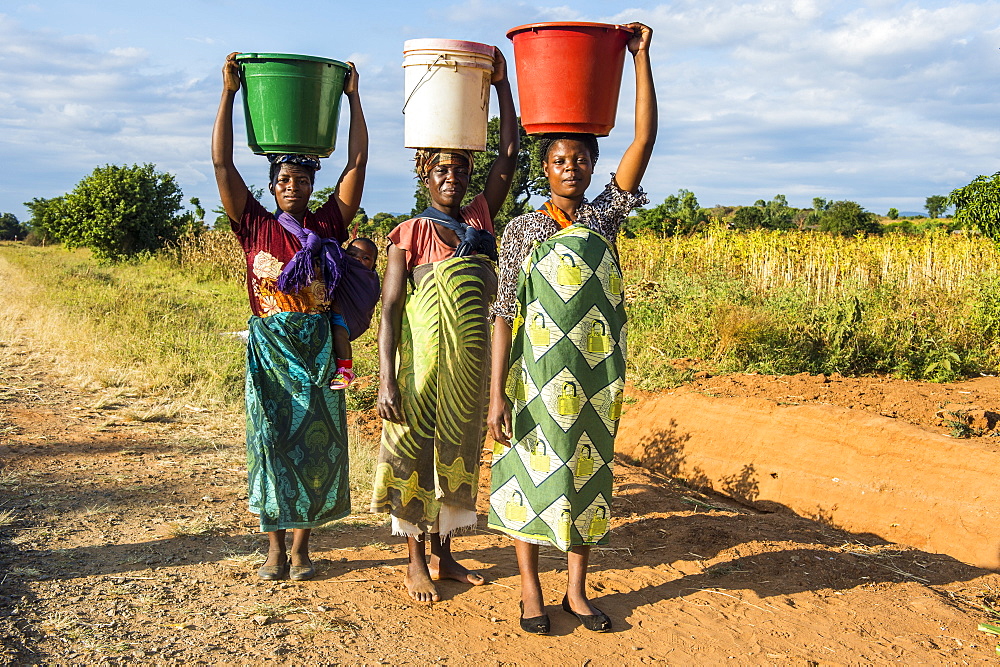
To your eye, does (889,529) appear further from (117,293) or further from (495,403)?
(117,293)

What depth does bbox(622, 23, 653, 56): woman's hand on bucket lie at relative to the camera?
8.84ft

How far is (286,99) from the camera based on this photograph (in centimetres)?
292

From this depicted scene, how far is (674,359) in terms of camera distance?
777cm

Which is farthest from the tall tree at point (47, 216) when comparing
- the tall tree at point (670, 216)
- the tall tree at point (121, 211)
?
the tall tree at point (670, 216)

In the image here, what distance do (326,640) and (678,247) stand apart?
11.1m

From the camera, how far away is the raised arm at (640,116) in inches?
106

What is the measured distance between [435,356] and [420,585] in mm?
882

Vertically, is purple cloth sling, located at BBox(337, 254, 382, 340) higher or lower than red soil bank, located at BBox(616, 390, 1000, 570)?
higher

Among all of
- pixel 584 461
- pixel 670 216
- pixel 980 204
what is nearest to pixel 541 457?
pixel 584 461

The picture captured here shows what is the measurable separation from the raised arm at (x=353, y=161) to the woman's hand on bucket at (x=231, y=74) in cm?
41

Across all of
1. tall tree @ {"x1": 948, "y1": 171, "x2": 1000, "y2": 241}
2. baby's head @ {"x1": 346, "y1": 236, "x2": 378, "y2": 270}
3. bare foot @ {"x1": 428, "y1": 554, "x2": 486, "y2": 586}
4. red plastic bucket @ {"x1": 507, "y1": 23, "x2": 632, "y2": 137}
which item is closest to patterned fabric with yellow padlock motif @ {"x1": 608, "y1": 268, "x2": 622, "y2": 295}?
red plastic bucket @ {"x1": 507, "y1": 23, "x2": 632, "y2": 137}

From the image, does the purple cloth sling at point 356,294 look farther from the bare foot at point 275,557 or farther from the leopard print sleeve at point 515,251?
the bare foot at point 275,557

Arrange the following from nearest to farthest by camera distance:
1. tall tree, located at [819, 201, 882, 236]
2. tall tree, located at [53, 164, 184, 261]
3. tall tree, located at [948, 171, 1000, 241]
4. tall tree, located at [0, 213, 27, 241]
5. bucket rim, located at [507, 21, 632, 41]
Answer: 1. bucket rim, located at [507, 21, 632, 41]
2. tall tree, located at [948, 171, 1000, 241]
3. tall tree, located at [53, 164, 184, 261]
4. tall tree, located at [819, 201, 882, 236]
5. tall tree, located at [0, 213, 27, 241]

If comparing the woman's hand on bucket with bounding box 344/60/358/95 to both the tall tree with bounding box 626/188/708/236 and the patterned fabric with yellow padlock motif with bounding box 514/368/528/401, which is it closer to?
the patterned fabric with yellow padlock motif with bounding box 514/368/528/401
